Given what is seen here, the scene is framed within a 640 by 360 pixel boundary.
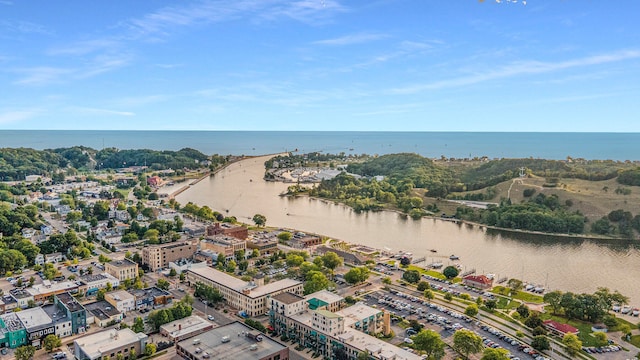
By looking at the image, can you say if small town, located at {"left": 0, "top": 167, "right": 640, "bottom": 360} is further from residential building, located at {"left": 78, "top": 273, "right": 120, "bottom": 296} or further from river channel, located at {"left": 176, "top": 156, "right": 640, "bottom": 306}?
river channel, located at {"left": 176, "top": 156, "right": 640, "bottom": 306}

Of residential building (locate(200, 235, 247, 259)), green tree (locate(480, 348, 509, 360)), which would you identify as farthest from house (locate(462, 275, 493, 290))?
residential building (locate(200, 235, 247, 259))

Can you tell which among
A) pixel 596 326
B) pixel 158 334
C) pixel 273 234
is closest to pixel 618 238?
pixel 596 326

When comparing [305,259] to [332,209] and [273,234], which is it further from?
[332,209]

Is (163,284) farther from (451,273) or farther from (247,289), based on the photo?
(451,273)

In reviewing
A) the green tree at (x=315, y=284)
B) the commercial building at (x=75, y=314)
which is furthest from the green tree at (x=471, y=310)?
the commercial building at (x=75, y=314)

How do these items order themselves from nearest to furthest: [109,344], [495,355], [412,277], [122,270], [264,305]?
[495,355] → [109,344] → [264,305] → [412,277] → [122,270]

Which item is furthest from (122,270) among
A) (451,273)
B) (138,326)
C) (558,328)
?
(558,328)
